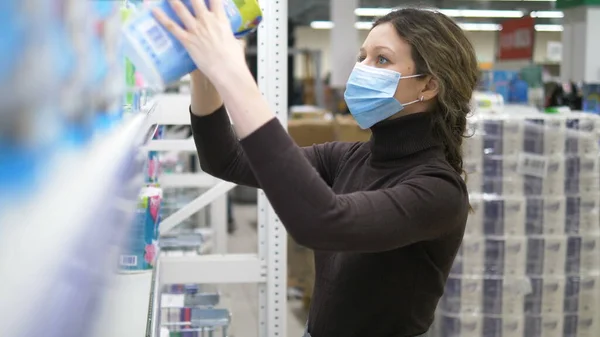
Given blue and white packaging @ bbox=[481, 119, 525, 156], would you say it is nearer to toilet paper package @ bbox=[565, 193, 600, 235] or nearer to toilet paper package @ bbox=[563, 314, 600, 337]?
toilet paper package @ bbox=[565, 193, 600, 235]

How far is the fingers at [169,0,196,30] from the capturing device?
86 centimetres

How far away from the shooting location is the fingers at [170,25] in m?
0.83

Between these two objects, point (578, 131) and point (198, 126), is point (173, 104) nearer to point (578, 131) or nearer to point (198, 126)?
point (198, 126)

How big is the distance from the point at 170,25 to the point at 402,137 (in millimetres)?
662

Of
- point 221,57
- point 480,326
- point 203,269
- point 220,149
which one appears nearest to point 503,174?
point 480,326

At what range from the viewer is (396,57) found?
1.40 m

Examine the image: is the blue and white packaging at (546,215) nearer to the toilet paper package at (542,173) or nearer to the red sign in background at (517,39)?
the toilet paper package at (542,173)

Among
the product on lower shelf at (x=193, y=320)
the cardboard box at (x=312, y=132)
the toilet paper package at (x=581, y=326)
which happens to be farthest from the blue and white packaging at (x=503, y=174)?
the cardboard box at (x=312, y=132)

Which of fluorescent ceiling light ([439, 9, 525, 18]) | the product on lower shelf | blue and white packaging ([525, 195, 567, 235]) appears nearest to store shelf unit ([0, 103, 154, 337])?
the product on lower shelf

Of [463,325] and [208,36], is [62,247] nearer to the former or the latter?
[208,36]

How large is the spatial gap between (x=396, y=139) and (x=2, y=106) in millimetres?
1110

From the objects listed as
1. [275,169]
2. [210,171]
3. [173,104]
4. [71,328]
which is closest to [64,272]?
[71,328]

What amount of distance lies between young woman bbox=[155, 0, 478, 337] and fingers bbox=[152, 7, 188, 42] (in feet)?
1.12

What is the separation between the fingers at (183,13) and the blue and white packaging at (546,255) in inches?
128
